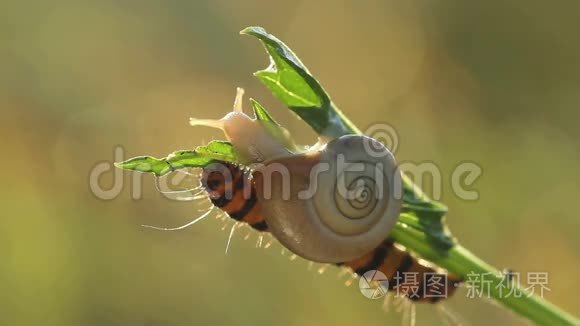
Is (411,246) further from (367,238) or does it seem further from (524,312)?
(524,312)

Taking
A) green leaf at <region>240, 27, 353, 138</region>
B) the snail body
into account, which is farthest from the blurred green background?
green leaf at <region>240, 27, 353, 138</region>

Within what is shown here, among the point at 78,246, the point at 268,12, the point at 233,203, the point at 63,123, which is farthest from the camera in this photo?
the point at 268,12

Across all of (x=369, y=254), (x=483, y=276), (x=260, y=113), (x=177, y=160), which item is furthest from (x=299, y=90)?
(x=483, y=276)

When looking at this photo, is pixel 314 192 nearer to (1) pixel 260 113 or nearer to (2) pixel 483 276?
(1) pixel 260 113

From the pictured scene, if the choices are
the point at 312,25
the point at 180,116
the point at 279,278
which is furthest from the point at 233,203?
the point at 312,25

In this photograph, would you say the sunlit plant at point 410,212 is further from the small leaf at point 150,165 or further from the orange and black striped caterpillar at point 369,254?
the small leaf at point 150,165

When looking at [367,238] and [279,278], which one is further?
[279,278]

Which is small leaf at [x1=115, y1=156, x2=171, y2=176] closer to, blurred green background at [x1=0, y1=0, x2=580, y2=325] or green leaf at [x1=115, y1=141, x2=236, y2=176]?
green leaf at [x1=115, y1=141, x2=236, y2=176]

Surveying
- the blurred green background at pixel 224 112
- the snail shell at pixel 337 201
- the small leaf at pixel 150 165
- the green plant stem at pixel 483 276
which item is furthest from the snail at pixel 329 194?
the blurred green background at pixel 224 112
